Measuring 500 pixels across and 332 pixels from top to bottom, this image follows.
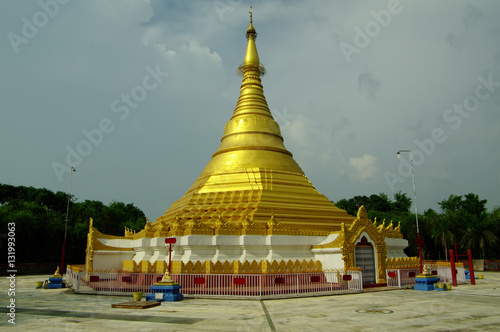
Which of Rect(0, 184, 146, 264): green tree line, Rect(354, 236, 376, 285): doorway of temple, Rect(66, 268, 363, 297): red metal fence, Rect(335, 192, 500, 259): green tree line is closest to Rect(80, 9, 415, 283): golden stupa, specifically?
Rect(354, 236, 376, 285): doorway of temple

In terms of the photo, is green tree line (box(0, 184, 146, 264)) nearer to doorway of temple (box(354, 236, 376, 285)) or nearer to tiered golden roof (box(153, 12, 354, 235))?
tiered golden roof (box(153, 12, 354, 235))

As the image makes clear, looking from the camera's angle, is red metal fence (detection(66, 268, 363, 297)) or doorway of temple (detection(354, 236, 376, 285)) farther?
doorway of temple (detection(354, 236, 376, 285))

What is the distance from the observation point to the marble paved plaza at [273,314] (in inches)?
383

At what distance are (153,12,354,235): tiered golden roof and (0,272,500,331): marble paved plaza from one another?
7102 mm

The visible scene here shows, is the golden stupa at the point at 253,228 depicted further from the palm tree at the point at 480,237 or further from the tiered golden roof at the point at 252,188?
the palm tree at the point at 480,237

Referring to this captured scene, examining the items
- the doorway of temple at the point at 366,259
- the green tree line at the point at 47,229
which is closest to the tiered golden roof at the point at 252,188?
the doorway of temple at the point at 366,259

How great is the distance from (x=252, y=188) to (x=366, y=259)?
27.3 feet

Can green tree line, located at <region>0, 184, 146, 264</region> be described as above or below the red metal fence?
above

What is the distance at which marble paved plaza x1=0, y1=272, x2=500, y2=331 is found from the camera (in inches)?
383

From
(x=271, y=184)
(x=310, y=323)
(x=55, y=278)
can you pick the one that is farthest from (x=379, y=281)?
(x=55, y=278)

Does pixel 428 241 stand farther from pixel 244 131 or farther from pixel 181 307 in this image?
pixel 181 307

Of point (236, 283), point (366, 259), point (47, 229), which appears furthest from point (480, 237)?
point (47, 229)

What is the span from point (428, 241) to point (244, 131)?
3589 cm

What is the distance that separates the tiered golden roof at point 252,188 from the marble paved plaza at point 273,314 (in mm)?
7102
